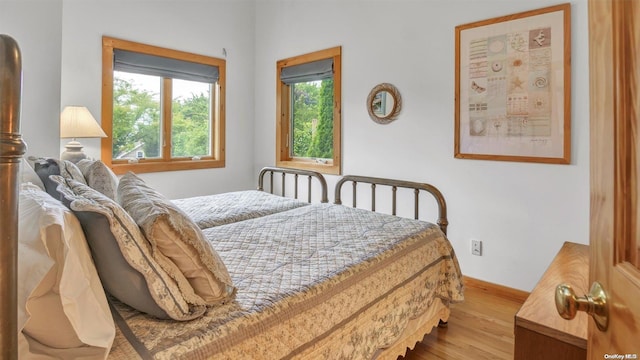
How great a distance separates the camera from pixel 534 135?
243cm

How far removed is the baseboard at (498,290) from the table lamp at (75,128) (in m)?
3.07

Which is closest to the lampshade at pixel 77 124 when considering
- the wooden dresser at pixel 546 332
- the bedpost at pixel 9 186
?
the bedpost at pixel 9 186

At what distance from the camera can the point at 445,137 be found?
2844 mm

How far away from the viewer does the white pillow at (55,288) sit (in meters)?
0.73

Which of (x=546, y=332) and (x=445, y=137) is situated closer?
(x=546, y=332)

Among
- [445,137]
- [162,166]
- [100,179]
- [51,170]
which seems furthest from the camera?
[162,166]

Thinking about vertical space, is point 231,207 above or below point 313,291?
above

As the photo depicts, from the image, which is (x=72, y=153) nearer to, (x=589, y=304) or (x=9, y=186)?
(x=9, y=186)

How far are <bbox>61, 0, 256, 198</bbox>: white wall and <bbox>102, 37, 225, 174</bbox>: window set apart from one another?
3.5 inches

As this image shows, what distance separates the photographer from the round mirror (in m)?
3.10

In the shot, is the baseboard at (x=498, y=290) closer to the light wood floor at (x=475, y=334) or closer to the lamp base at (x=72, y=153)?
the light wood floor at (x=475, y=334)

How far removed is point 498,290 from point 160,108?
344 centimetres

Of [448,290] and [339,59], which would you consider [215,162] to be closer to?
[339,59]

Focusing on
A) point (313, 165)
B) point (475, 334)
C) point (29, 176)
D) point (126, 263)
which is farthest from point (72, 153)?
point (475, 334)
